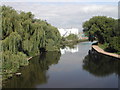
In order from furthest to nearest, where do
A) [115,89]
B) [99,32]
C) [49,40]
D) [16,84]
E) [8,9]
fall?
[99,32], [49,40], [8,9], [16,84], [115,89]

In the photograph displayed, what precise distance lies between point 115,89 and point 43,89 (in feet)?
12.7

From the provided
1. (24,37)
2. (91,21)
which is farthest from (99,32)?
(24,37)

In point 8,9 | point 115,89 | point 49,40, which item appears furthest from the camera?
point 49,40

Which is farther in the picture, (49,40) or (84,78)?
(49,40)

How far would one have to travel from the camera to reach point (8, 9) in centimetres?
1535

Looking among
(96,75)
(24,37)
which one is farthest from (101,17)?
(96,75)

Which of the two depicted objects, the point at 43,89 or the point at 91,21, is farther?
the point at 91,21

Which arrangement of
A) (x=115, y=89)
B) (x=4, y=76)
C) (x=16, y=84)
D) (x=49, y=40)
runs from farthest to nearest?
(x=49, y=40)
(x=4, y=76)
(x=16, y=84)
(x=115, y=89)

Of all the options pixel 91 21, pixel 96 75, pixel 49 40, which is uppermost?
pixel 91 21

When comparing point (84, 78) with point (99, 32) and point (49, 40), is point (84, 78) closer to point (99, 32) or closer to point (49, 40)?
point (49, 40)

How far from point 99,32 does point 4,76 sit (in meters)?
23.2

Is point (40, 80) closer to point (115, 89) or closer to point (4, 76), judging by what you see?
point (4, 76)

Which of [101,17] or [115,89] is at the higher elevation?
[101,17]

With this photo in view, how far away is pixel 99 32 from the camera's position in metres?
30.8
